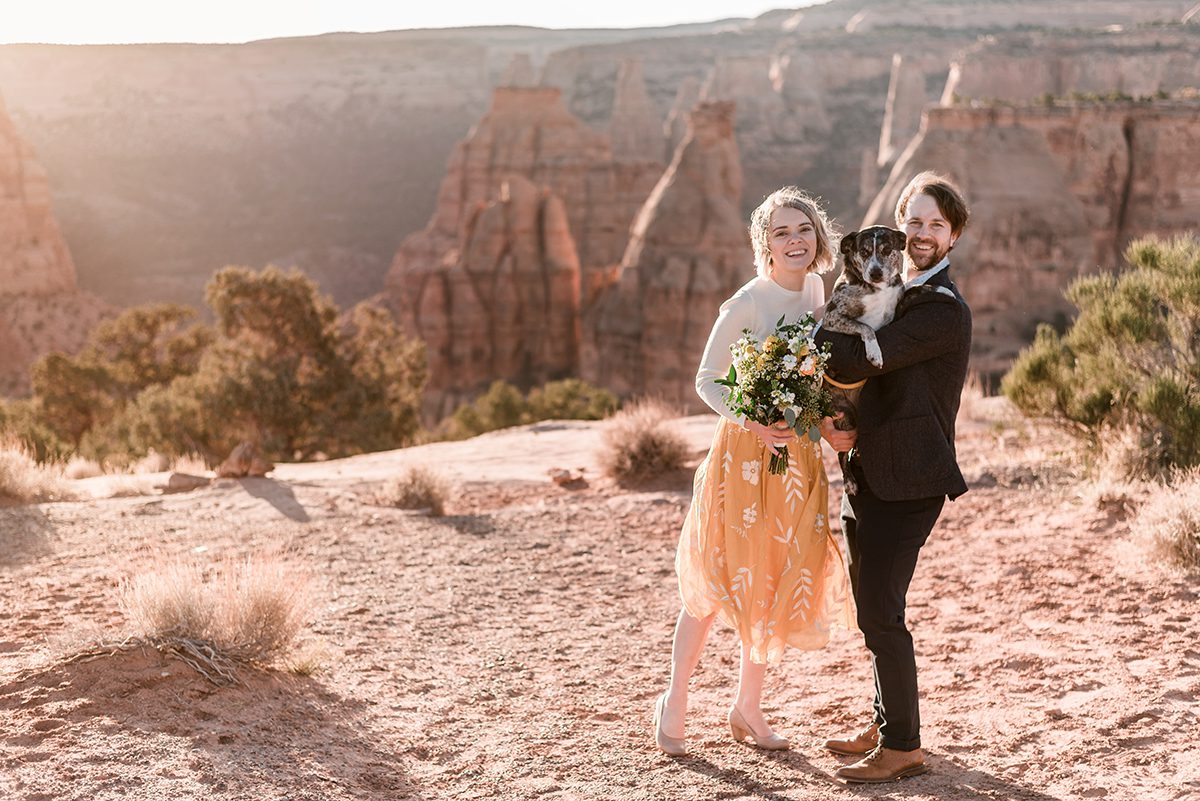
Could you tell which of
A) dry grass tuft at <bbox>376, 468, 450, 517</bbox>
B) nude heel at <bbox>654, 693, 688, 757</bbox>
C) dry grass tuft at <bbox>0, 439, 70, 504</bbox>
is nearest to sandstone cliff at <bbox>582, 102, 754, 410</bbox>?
dry grass tuft at <bbox>376, 468, 450, 517</bbox>

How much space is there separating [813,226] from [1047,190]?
37549 mm

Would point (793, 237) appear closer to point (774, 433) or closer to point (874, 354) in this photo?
point (874, 354)

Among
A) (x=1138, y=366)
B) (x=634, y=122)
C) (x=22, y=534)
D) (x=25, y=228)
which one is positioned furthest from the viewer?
(x=634, y=122)

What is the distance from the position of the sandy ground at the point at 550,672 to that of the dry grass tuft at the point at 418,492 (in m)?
0.37

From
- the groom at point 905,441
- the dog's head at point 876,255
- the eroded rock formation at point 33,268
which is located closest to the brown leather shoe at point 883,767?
the groom at point 905,441

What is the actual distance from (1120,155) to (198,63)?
115735 mm

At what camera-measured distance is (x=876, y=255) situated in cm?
382

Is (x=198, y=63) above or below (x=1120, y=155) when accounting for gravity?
above

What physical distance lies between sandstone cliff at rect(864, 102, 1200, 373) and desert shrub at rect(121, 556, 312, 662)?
33663mm

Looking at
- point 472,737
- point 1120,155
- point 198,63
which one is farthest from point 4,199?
point 198,63

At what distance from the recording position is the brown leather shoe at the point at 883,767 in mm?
4059

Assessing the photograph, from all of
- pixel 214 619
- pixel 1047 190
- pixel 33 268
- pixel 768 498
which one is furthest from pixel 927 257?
pixel 33 268

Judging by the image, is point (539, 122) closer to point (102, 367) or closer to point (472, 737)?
point (102, 367)

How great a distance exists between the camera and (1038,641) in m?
5.68
